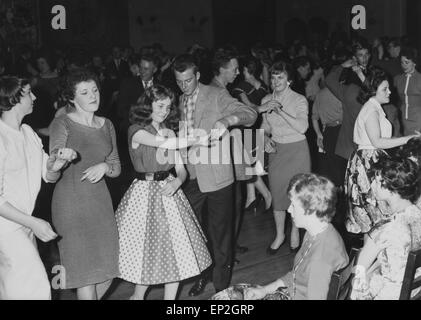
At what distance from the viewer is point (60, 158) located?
275 cm

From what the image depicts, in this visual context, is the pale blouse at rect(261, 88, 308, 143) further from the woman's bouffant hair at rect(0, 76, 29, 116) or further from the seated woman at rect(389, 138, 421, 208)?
the woman's bouffant hair at rect(0, 76, 29, 116)

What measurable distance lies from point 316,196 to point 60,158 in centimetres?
113

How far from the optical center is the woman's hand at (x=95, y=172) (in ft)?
9.70

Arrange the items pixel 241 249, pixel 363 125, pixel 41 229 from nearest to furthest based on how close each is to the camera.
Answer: pixel 41 229
pixel 363 125
pixel 241 249

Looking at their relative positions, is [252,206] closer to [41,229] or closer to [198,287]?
[198,287]

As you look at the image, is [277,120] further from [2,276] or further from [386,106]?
[2,276]

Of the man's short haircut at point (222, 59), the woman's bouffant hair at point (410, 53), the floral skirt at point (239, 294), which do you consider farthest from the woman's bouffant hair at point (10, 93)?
the woman's bouffant hair at point (410, 53)

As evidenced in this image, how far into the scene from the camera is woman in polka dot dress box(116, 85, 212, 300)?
3119 millimetres

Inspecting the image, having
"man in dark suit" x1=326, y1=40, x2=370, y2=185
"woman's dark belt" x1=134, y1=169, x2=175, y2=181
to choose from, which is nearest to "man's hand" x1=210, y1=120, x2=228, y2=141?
"woman's dark belt" x1=134, y1=169, x2=175, y2=181

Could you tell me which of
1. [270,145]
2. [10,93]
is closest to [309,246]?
[10,93]

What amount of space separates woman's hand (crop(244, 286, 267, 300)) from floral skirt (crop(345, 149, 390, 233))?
5.15ft

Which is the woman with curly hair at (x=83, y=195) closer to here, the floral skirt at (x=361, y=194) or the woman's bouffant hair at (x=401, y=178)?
the woman's bouffant hair at (x=401, y=178)

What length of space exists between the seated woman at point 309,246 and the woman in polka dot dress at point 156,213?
63cm
